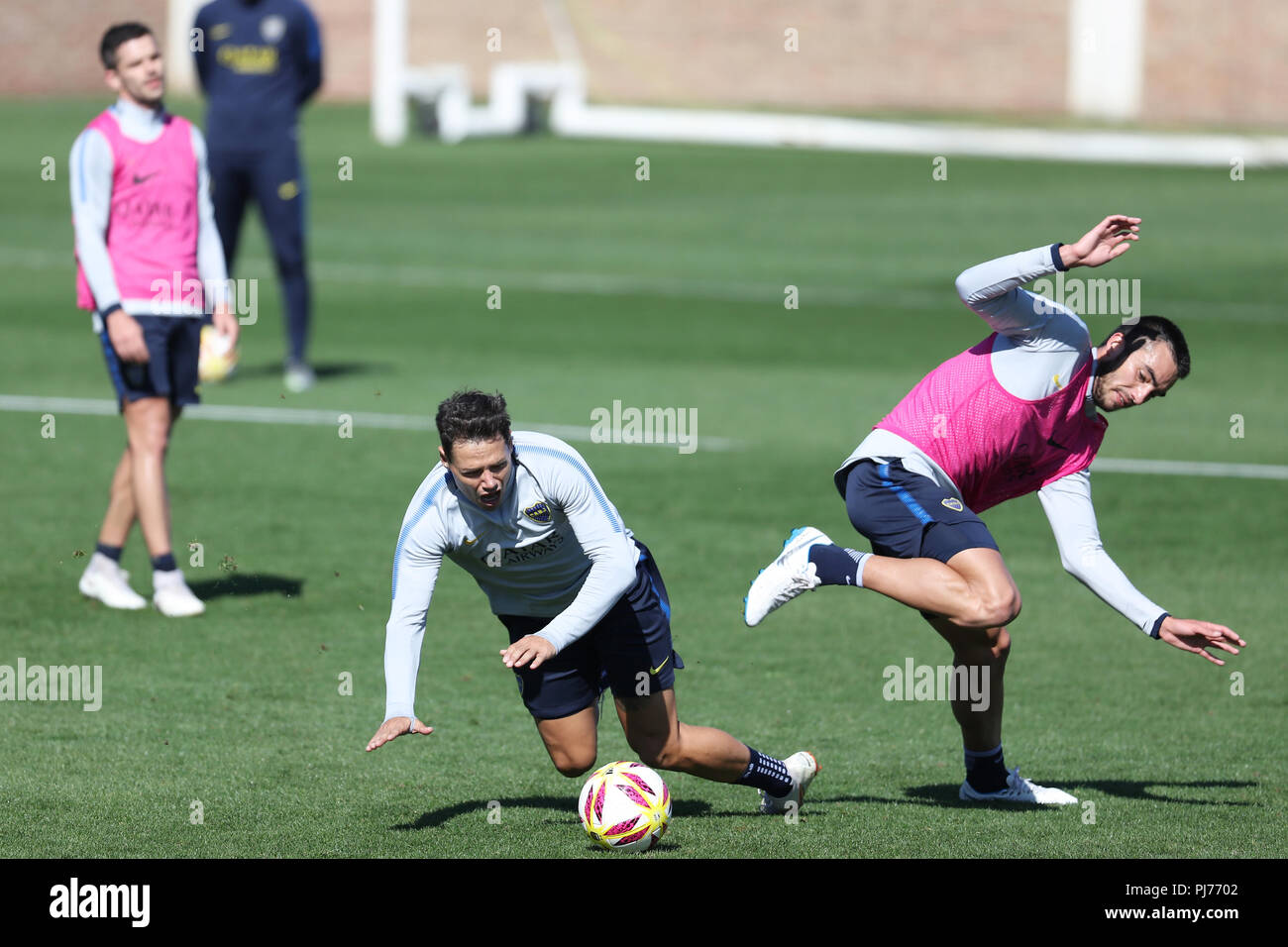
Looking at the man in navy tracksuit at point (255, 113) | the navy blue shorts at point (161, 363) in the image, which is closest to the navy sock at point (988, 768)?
the navy blue shorts at point (161, 363)

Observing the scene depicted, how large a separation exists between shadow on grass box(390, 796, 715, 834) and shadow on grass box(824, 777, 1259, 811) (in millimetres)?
424

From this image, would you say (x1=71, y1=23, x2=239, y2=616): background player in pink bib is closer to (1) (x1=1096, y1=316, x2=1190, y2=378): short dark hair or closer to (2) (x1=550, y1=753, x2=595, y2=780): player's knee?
(2) (x1=550, y1=753, x2=595, y2=780): player's knee

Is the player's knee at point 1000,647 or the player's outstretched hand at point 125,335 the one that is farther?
the player's outstretched hand at point 125,335

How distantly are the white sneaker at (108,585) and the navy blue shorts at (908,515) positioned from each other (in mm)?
4083

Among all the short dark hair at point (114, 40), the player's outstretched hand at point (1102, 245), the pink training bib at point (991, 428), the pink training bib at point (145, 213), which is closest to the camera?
the player's outstretched hand at point (1102, 245)

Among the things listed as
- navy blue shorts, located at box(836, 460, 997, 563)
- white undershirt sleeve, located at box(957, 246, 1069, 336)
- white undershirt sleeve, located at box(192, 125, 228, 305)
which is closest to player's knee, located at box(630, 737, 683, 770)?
navy blue shorts, located at box(836, 460, 997, 563)

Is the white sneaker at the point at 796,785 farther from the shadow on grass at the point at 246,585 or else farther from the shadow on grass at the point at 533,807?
the shadow on grass at the point at 246,585

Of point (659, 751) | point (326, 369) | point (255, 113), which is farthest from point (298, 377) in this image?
point (659, 751)

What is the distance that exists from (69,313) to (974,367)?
14239 mm

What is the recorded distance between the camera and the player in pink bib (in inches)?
252

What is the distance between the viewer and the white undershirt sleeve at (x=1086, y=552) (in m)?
6.57

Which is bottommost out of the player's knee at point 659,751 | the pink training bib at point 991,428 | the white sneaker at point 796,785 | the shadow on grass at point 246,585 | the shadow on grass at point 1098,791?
the shadow on grass at point 1098,791

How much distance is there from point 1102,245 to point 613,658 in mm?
2125

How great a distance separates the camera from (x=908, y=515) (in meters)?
6.66
